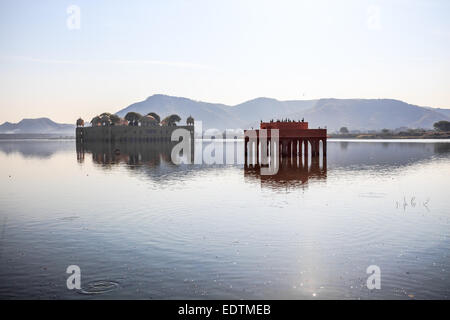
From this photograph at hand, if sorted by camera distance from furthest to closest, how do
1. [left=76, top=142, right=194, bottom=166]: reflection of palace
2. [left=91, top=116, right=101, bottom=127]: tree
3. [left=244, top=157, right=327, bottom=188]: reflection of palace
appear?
[left=91, top=116, right=101, bottom=127]: tree → [left=76, top=142, right=194, bottom=166]: reflection of palace → [left=244, top=157, right=327, bottom=188]: reflection of palace

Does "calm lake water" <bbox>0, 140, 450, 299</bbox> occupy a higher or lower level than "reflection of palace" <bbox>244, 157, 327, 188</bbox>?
lower

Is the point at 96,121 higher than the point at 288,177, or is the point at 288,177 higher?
the point at 96,121

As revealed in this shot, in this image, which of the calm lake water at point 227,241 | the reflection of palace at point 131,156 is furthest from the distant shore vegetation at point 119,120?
the calm lake water at point 227,241

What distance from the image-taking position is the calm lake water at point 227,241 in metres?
12.4

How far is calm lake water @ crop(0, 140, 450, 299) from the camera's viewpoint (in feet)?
40.5

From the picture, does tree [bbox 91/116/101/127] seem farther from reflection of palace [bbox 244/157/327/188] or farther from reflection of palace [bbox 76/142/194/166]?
reflection of palace [bbox 244/157/327/188]

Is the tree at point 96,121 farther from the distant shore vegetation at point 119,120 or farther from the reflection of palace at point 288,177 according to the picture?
the reflection of palace at point 288,177

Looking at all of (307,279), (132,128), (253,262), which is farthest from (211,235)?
(132,128)

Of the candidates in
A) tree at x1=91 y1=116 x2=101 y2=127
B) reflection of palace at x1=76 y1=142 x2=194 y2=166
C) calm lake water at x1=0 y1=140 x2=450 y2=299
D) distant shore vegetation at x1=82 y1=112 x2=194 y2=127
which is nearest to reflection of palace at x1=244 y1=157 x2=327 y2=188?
calm lake water at x1=0 y1=140 x2=450 y2=299

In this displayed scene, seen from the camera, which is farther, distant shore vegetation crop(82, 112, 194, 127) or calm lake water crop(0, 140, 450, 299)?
distant shore vegetation crop(82, 112, 194, 127)

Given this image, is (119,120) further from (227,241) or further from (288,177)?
(227,241)

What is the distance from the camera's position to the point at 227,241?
17.2 metres

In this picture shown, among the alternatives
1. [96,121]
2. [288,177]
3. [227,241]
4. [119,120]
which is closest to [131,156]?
[288,177]
